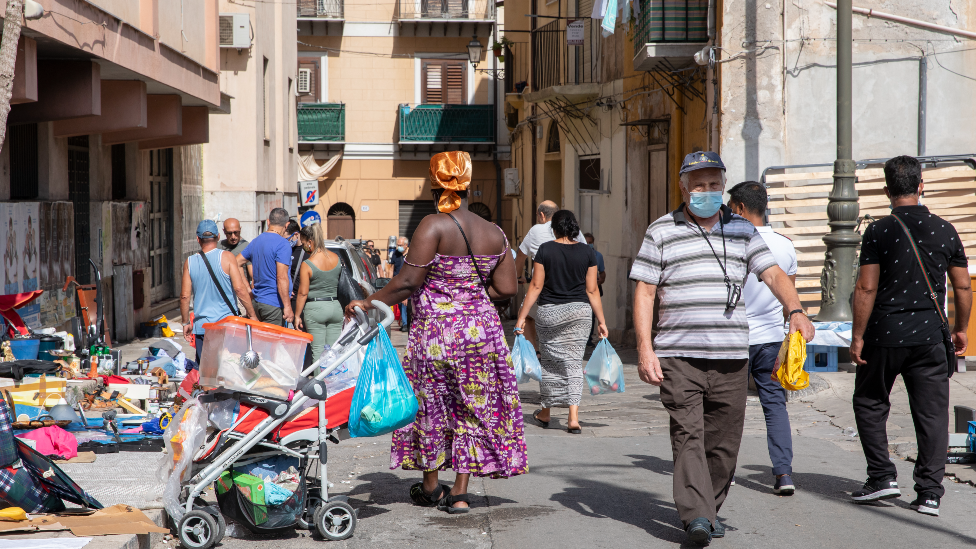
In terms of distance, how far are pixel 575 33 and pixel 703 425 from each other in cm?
1437

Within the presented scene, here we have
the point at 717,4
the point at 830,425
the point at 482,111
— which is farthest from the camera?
the point at 482,111

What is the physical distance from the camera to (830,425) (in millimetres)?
8039

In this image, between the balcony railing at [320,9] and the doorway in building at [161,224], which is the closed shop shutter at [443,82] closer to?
the balcony railing at [320,9]

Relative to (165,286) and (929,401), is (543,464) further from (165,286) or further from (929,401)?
(165,286)

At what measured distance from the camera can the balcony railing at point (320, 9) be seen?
103 ft

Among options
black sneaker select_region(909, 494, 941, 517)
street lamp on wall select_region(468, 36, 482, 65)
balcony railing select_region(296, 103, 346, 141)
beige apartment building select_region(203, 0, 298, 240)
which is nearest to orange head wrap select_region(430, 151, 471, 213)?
black sneaker select_region(909, 494, 941, 517)

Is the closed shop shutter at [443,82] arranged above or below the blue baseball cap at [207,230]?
above

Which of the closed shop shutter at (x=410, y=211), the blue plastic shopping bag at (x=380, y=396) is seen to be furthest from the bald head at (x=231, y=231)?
the closed shop shutter at (x=410, y=211)

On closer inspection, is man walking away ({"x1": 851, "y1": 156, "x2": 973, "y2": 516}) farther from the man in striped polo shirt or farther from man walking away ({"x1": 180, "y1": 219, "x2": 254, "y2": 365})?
man walking away ({"x1": 180, "y1": 219, "x2": 254, "y2": 365})

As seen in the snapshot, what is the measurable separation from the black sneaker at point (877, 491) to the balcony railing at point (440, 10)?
2753 centimetres

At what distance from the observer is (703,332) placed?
15.5ft

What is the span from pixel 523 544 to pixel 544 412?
11.6ft

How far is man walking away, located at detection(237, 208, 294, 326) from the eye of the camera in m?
9.54

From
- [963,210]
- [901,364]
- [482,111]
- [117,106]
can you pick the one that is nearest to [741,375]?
[901,364]
